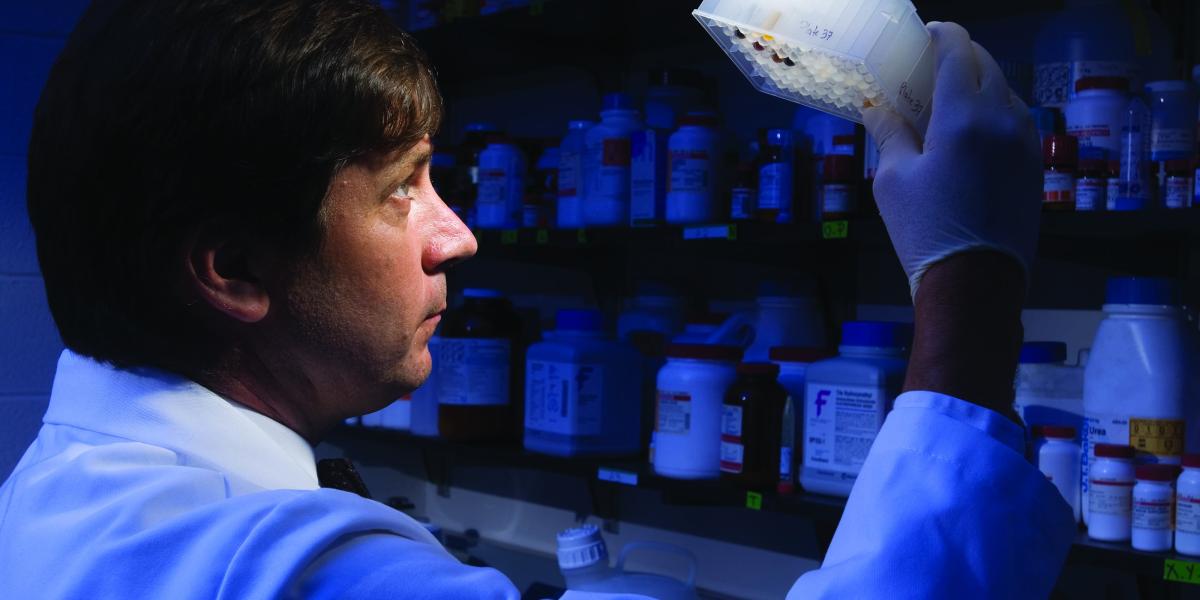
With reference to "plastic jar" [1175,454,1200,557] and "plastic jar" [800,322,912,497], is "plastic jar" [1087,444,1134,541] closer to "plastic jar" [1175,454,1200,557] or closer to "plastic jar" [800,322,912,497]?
"plastic jar" [1175,454,1200,557]

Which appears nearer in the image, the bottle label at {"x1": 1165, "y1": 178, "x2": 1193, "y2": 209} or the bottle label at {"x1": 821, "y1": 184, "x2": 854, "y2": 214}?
the bottle label at {"x1": 1165, "y1": 178, "x2": 1193, "y2": 209}

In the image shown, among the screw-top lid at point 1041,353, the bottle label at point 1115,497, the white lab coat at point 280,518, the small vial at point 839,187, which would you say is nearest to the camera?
the white lab coat at point 280,518

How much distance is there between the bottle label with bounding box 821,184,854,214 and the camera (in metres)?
1.74

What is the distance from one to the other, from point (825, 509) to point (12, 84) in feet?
7.22

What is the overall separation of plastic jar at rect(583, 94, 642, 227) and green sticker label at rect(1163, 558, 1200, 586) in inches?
42.8

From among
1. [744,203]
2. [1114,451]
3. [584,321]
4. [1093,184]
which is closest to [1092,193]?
[1093,184]

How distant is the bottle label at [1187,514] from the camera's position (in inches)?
55.7

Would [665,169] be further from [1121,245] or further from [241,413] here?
[241,413]

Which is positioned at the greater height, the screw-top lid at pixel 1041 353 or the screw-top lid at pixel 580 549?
the screw-top lid at pixel 1041 353

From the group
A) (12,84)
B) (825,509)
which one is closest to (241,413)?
(825,509)

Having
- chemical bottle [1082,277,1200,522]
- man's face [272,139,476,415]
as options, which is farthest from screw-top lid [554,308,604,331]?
man's face [272,139,476,415]

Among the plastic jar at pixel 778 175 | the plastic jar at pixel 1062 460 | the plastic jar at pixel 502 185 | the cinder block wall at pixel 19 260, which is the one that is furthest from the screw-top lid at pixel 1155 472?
the cinder block wall at pixel 19 260

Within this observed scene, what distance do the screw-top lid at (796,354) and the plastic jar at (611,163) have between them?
0.40 meters

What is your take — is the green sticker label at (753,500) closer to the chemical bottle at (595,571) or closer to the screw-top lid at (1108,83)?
the chemical bottle at (595,571)
